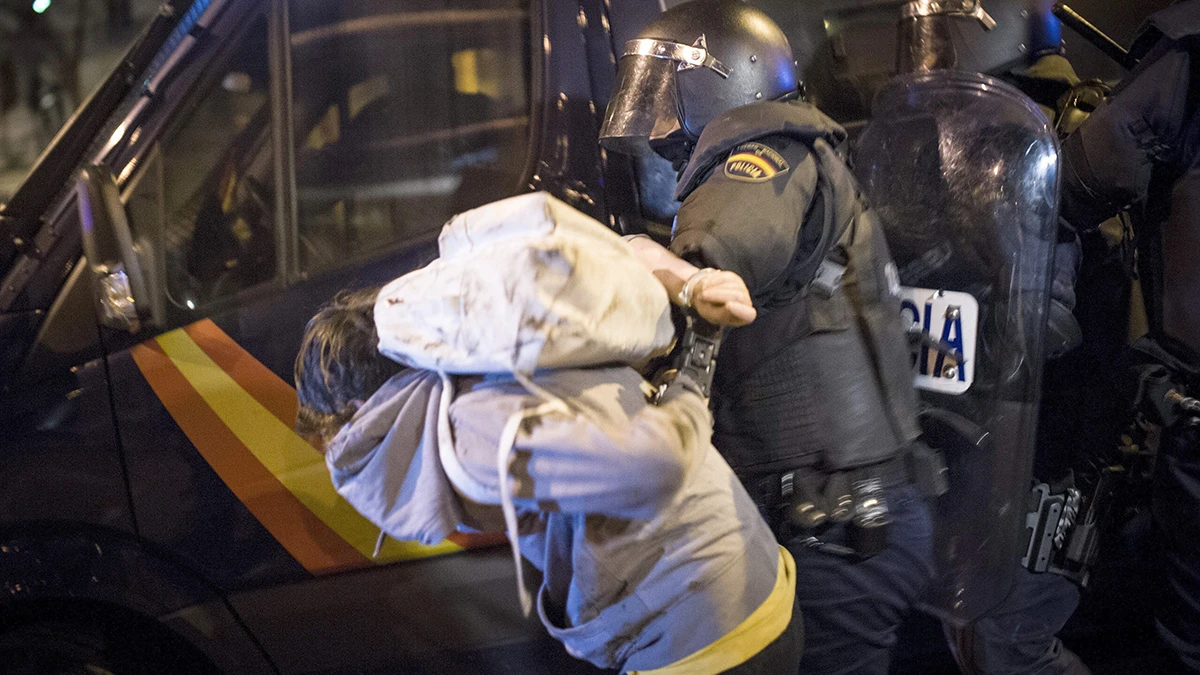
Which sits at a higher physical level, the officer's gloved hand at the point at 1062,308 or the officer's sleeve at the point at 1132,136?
the officer's sleeve at the point at 1132,136

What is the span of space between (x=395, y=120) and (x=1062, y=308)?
4.99 feet

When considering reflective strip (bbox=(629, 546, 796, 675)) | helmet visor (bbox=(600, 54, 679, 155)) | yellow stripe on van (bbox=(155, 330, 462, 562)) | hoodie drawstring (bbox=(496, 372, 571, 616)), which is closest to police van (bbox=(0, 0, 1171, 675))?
yellow stripe on van (bbox=(155, 330, 462, 562))

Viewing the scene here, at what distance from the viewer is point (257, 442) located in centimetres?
182

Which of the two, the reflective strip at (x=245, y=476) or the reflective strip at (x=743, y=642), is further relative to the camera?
the reflective strip at (x=245, y=476)

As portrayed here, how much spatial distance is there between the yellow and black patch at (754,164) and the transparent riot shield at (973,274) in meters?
0.55

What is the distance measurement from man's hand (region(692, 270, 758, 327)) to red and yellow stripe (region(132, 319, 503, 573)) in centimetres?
82

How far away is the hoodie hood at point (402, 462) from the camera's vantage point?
47.2 inches

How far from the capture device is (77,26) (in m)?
7.63

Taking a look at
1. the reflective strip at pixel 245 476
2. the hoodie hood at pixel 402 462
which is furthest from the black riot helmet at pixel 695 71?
the reflective strip at pixel 245 476

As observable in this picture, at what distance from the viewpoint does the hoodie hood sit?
3.93 feet

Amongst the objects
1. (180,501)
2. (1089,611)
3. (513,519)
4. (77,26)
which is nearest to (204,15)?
(180,501)

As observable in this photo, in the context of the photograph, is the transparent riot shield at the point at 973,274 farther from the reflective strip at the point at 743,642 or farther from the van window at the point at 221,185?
the van window at the point at 221,185

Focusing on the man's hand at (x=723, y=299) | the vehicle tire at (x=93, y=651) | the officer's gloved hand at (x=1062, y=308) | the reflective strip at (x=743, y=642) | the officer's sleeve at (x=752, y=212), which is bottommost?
the vehicle tire at (x=93, y=651)

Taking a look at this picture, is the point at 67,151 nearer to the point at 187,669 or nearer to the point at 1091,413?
the point at 187,669
